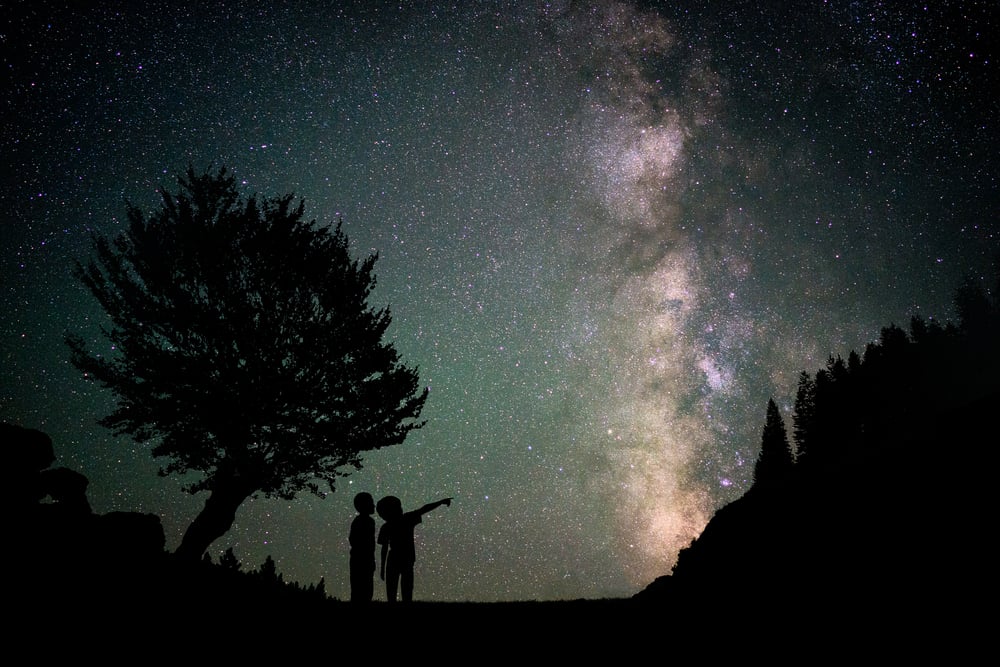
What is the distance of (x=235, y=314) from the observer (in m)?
12.1

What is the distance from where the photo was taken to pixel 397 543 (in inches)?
284

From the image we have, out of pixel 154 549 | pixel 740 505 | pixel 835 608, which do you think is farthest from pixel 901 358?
pixel 154 549

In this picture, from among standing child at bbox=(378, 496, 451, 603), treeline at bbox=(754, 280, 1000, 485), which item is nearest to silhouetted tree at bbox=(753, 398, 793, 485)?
treeline at bbox=(754, 280, 1000, 485)

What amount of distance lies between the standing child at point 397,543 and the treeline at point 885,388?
2173 inches

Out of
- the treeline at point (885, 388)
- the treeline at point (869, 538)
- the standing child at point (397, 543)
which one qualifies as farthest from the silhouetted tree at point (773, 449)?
the standing child at point (397, 543)

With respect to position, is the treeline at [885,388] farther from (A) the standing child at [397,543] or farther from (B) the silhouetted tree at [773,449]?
(A) the standing child at [397,543]

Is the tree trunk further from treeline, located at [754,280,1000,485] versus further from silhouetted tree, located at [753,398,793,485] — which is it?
silhouetted tree, located at [753,398,793,485]

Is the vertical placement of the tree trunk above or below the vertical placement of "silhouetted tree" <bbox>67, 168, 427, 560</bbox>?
below

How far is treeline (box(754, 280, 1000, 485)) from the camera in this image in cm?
5378

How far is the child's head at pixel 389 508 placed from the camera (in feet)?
23.7

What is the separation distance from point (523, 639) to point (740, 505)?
5155 millimetres

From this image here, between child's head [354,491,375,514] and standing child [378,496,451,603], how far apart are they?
0.15 metres

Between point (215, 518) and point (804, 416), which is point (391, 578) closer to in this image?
point (215, 518)

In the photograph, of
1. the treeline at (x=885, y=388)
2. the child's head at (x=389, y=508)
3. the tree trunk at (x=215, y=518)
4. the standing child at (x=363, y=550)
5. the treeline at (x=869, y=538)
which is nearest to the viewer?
the treeline at (x=869, y=538)
